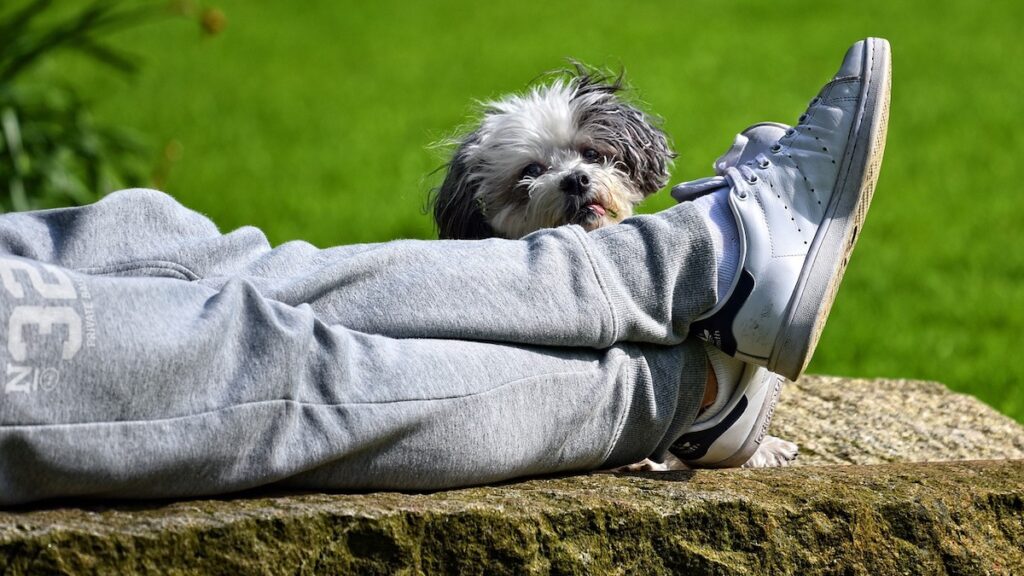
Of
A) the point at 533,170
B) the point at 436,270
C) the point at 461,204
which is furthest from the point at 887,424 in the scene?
the point at 436,270

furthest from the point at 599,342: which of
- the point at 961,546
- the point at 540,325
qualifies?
the point at 961,546

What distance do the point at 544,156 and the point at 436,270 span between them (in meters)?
1.52

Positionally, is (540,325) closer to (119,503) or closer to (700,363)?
(700,363)

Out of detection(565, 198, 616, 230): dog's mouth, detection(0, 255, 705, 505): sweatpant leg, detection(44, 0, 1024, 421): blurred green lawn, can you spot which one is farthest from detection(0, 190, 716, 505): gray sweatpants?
detection(44, 0, 1024, 421): blurred green lawn

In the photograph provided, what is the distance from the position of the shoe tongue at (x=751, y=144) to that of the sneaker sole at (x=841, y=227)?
0.69 feet

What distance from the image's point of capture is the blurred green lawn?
7.30m

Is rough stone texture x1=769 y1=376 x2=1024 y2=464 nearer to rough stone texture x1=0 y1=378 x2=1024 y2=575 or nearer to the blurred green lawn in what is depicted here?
rough stone texture x1=0 y1=378 x2=1024 y2=575

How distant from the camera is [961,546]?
2.54 m

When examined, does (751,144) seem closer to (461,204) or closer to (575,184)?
(575,184)

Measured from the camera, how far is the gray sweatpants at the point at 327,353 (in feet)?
6.79

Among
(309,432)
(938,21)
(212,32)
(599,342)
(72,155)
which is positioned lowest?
(309,432)

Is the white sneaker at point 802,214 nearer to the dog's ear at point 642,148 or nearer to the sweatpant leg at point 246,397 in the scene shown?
the sweatpant leg at point 246,397

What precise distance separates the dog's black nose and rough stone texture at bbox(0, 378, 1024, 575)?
1.23 meters

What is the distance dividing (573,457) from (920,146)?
317 inches
